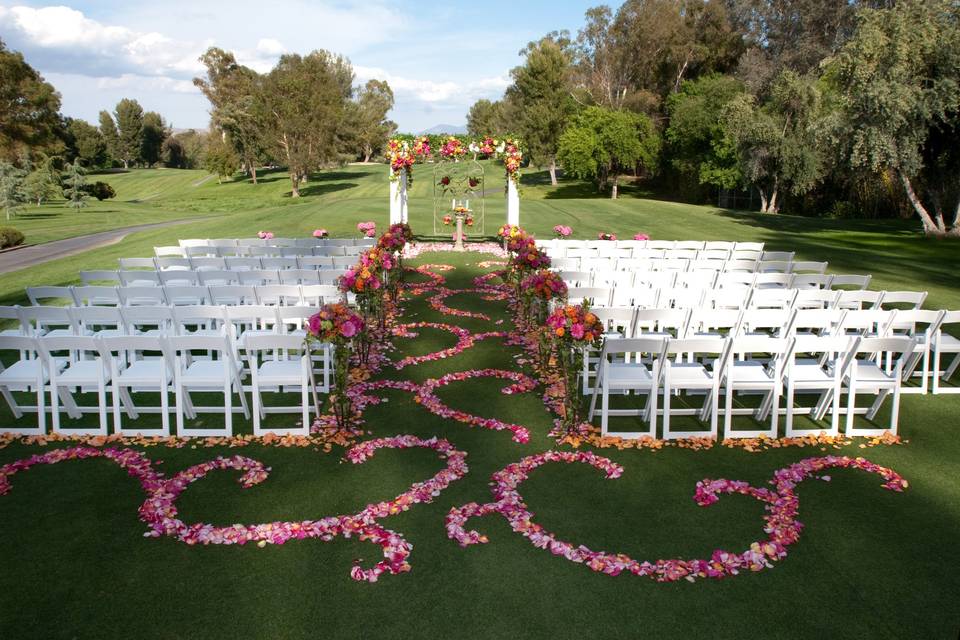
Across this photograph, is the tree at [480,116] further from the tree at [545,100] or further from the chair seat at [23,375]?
Result: the chair seat at [23,375]

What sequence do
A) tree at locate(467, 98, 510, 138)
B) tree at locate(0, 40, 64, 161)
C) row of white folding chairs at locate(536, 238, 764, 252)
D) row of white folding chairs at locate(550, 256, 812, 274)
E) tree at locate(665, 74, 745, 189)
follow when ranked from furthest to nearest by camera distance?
tree at locate(467, 98, 510, 138), tree at locate(0, 40, 64, 161), tree at locate(665, 74, 745, 189), row of white folding chairs at locate(536, 238, 764, 252), row of white folding chairs at locate(550, 256, 812, 274)

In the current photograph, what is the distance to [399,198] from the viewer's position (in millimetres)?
19906

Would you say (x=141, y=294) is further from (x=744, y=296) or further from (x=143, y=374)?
(x=744, y=296)

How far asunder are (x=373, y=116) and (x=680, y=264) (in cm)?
7753

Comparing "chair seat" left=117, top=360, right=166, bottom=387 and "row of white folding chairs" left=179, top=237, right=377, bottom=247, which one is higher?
"row of white folding chairs" left=179, top=237, right=377, bottom=247

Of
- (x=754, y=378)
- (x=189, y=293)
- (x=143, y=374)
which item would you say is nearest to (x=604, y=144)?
(x=189, y=293)

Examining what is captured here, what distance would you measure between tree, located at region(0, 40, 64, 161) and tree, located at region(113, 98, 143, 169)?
3417 centimetres

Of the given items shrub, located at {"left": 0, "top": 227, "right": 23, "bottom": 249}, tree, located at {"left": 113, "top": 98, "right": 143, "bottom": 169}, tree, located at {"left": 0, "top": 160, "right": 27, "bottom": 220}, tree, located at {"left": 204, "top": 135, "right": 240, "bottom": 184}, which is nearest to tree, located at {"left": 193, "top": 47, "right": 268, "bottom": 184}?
tree, located at {"left": 204, "top": 135, "right": 240, "bottom": 184}

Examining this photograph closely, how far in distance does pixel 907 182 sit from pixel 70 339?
86.2 feet

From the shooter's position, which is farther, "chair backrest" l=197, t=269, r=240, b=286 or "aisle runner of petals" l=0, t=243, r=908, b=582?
"chair backrest" l=197, t=269, r=240, b=286

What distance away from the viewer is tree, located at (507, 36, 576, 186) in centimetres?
5362

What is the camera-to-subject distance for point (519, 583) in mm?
4355

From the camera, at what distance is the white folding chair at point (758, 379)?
21.4 feet

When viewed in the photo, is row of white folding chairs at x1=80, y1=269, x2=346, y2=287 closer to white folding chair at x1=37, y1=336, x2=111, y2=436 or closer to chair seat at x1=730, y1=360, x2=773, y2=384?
white folding chair at x1=37, y1=336, x2=111, y2=436
